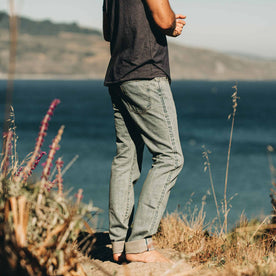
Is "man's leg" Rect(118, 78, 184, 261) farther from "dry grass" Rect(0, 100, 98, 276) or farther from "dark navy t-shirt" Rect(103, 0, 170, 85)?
Result: "dry grass" Rect(0, 100, 98, 276)

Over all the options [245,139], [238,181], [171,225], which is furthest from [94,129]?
[171,225]

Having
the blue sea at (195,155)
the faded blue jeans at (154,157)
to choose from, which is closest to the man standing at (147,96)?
the faded blue jeans at (154,157)

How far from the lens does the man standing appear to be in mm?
2754

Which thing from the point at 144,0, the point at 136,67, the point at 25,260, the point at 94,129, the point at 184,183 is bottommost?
the point at 94,129

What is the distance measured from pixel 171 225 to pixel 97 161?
33.3 metres

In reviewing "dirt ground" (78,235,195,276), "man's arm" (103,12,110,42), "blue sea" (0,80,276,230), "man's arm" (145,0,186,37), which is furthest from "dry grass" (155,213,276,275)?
"blue sea" (0,80,276,230)

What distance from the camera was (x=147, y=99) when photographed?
2.76 m

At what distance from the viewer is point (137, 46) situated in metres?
2.77

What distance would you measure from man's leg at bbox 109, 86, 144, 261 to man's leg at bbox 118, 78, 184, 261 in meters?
0.13

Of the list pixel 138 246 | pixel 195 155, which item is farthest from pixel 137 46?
pixel 195 155

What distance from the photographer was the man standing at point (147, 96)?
275 cm

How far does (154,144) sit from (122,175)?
1.09ft

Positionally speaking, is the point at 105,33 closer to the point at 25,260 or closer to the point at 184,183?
the point at 25,260

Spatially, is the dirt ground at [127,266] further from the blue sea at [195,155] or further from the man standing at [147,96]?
the blue sea at [195,155]
